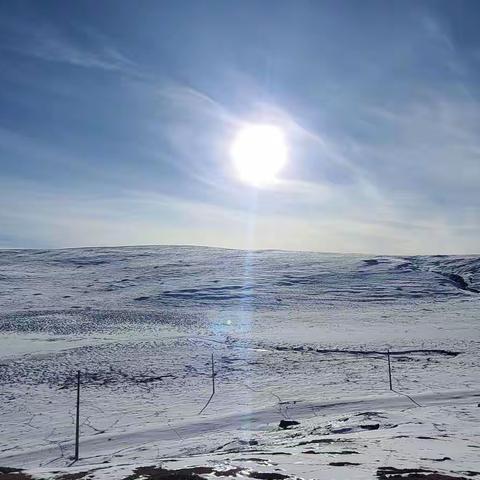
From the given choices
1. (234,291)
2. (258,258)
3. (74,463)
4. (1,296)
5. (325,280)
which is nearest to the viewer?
(74,463)

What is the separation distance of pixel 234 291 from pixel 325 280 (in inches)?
716

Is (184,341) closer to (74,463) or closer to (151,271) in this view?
(74,463)

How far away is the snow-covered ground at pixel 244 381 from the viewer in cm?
1411

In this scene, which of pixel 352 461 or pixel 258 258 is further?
pixel 258 258

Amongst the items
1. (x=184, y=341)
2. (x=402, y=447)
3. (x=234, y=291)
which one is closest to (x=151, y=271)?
(x=234, y=291)

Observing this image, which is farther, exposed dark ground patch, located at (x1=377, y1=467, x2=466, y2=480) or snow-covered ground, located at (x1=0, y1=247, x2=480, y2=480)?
snow-covered ground, located at (x1=0, y1=247, x2=480, y2=480)

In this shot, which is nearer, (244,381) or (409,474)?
(409,474)

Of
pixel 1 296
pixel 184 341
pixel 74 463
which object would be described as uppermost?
pixel 1 296

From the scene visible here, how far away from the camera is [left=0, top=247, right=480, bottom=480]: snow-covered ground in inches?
555

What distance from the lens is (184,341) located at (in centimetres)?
3956

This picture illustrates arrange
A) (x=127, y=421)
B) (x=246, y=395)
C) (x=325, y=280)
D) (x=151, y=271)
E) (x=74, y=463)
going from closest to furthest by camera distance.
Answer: (x=74, y=463)
(x=127, y=421)
(x=246, y=395)
(x=325, y=280)
(x=151, y=271)

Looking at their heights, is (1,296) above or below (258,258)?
below

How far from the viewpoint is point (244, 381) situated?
28.2m

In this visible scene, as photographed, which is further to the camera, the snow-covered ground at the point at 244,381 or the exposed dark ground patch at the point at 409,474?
the snow-covered ground at the point at 244,381
